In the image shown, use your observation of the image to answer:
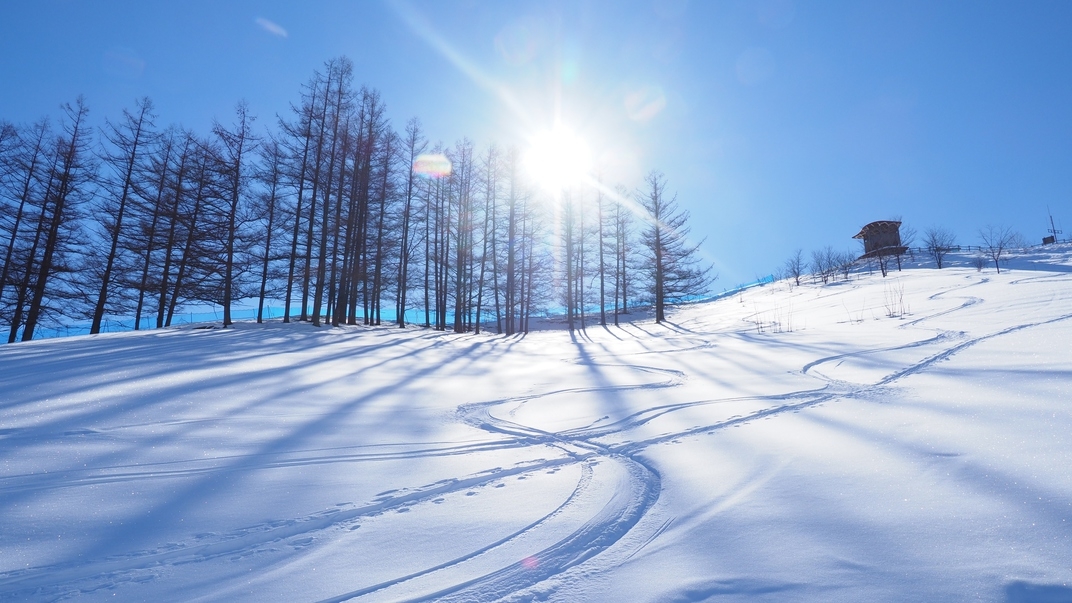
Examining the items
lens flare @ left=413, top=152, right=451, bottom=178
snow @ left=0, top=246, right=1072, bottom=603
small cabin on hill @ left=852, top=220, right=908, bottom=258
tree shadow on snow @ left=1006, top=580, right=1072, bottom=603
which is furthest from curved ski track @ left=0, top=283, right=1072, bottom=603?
A: small cabin on hill @ left=852, top=220, right=908, bottom=258

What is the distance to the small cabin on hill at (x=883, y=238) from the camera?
126 ft

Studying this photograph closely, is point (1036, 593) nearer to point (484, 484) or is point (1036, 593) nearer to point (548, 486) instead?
point (548, 486)

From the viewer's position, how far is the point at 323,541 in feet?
6.46

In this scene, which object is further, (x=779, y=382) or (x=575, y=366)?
(x=575, y=366)

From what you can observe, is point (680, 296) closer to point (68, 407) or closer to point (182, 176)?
point (182, 176)

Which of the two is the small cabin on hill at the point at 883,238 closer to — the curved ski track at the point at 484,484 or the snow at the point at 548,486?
the snow at the point at 548,486

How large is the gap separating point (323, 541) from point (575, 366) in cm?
571

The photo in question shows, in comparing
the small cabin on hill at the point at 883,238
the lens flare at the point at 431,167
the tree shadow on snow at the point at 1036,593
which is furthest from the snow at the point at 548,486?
the small cabin on hill at the point at 883,238

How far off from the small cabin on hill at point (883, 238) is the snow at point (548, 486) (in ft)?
131

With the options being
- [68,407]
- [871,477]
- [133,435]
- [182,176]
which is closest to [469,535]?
[871,477]

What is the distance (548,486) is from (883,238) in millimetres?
46270

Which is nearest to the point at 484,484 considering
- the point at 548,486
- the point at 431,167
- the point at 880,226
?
the point at 548,486

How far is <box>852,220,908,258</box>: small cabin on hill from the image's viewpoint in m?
38.3

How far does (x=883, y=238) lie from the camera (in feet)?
128
